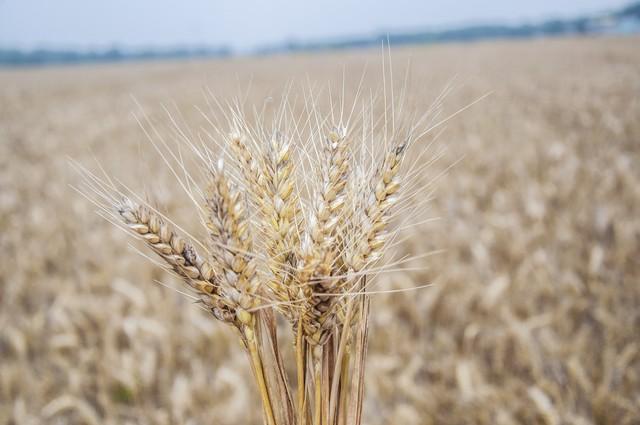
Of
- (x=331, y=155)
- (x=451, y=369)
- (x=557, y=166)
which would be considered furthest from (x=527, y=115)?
(x=331, y=155)

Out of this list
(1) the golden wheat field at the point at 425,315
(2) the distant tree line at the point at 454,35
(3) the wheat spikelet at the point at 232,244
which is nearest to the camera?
(3) the wheat spikelet at the point at 232,244

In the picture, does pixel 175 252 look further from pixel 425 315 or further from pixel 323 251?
pixel 425 315

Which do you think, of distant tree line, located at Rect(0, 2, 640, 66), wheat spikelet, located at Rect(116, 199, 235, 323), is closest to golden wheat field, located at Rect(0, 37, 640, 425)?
wheat spikelet, located at Rect(116, 199, 235, 323)

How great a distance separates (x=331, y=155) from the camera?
2.29 ft

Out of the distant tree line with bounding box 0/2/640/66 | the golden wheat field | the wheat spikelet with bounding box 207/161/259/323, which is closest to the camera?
the wheat spikelet with bounding box 207/161/259/323

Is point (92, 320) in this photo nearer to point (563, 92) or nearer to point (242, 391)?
point (242, 391)

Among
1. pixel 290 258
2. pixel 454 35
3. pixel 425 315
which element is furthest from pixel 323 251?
pixel 454 35

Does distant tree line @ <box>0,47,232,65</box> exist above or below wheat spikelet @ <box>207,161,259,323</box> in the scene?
above

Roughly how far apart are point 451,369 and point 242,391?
119 centimetres

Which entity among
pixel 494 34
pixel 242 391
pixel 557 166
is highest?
pixel 494 34

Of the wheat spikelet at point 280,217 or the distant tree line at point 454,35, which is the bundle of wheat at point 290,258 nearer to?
the wheat spikelet at point 280,217

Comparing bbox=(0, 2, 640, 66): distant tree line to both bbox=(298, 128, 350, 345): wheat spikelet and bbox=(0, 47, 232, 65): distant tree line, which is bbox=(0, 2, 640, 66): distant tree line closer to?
bbox=(0, 47, 232, 65): distant tree line

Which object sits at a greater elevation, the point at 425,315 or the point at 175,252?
the point at 175,252

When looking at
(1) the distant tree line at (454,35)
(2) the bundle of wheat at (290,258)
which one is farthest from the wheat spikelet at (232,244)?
(1) the distant tree line at (454,35)
